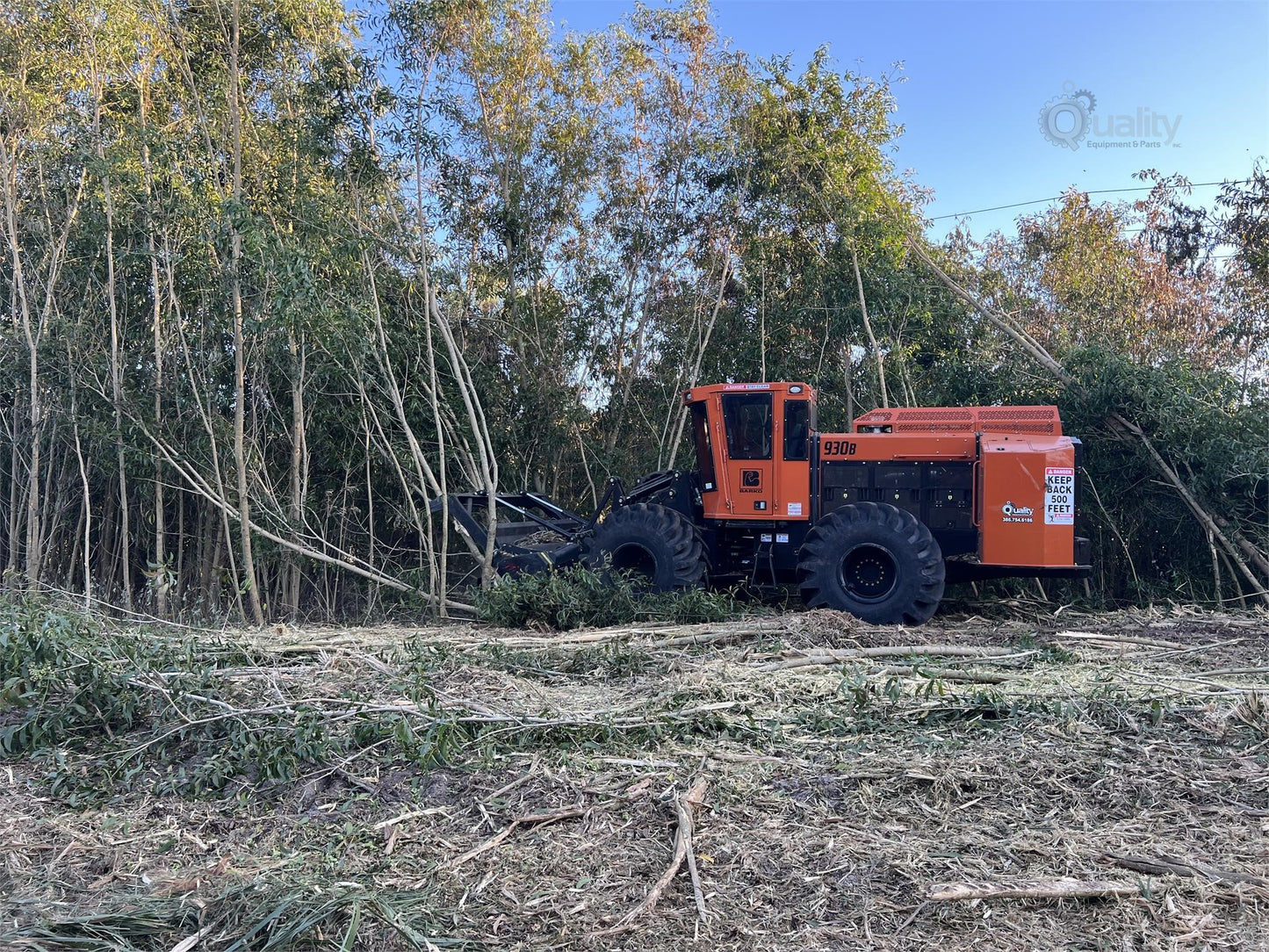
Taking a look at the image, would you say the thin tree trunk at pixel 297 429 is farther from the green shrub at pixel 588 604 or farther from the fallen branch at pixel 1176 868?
the fallen branch at pixel 1176 868

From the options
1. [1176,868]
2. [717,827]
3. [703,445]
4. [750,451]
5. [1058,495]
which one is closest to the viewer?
[1176,868]

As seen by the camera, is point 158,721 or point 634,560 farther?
point 634,560

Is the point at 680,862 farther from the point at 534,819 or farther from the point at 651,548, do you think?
the point at 651,548

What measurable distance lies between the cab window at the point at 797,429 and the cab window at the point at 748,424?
156 mm

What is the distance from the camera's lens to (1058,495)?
8.25m

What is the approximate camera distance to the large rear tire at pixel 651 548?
8938 mm

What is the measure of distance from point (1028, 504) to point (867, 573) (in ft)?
4.85

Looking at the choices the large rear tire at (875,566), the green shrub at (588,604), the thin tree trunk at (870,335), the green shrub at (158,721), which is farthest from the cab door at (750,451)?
the green shrub at (158,721)

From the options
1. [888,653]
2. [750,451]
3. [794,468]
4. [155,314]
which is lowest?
[888,653]

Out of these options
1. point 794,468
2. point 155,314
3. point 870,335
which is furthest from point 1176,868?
point 155,314

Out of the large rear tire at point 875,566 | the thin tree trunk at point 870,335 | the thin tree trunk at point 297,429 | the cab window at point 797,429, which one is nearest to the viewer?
the large rear tire at point 875,566

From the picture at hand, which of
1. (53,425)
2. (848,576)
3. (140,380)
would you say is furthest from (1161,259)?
(53,425)

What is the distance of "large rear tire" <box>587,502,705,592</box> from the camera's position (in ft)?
29.3

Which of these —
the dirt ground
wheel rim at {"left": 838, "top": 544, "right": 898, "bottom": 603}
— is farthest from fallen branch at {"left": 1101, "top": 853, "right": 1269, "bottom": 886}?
wheel rim at {"left": 838, "top": 544, "right": 898, "bottom": 603}
